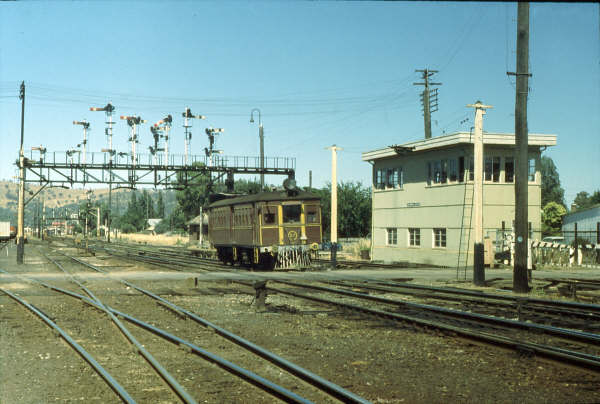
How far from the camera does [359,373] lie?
7293 mm

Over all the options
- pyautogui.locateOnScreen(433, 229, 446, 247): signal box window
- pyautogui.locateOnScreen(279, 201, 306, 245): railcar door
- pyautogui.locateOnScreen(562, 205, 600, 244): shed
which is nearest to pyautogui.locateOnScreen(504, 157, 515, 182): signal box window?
pyautogui.locateOnScreen(433, 229, 446, 247): signal box window

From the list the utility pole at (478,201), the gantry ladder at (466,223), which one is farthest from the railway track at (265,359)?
the gantry ladder at (466,223)

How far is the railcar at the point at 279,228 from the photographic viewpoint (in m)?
24.2

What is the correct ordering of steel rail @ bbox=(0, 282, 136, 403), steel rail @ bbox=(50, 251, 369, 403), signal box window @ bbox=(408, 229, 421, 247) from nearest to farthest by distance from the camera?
steel rail @ bbox=(50, 251, 369, 403), steel rail @ bbox=(0, 282, 136, 403), signal box window @ bbox=(408, 229, 421, 247)

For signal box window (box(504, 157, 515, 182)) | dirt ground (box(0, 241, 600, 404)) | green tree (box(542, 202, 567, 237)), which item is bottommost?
dirt ground (box(0, 241, 600, 404))

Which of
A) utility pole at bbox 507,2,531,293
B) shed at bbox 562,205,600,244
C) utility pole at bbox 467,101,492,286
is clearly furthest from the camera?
shed at bbox 562,205,600,244

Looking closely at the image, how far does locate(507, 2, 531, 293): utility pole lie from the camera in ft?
54.1

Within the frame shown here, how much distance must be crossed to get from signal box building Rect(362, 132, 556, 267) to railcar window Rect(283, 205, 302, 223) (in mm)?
7221

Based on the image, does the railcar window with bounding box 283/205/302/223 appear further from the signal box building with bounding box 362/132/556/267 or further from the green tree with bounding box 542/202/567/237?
the green tree with bounding box 542/202/567/237

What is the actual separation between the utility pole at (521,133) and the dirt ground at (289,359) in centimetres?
686

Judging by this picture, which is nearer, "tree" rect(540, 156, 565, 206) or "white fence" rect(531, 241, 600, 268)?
"white fence" rect(531, 241, 600, 268)

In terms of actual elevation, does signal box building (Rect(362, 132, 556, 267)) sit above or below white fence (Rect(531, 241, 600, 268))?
above

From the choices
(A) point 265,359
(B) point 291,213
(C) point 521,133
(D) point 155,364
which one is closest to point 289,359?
(A) point 265,359

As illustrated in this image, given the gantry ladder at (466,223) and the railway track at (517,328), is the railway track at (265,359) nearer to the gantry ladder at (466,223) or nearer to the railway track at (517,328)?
the railway track at (517,328)
